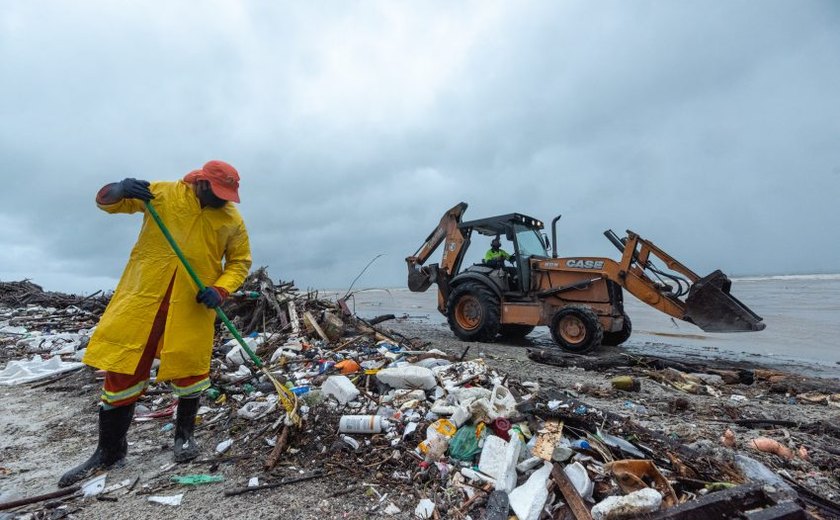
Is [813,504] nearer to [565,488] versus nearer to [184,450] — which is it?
[565,488]

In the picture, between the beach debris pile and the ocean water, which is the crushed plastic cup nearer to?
the beach debris pile

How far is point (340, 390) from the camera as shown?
3.53 metres

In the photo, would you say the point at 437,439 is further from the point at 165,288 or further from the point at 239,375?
the point at 239,375

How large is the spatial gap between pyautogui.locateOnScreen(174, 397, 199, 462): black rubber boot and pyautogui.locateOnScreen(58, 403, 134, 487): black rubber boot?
302mm

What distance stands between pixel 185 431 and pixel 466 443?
6.68 ft

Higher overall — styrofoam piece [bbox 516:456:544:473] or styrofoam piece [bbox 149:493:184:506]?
styrofoam piece [bbox 516:456:544:473]

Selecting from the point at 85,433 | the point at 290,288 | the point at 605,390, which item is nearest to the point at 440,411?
the point at 605,390

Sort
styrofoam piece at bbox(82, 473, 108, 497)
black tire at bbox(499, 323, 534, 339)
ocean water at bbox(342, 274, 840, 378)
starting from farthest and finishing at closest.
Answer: black tire at bbox(499, 323, 534, 339), ocean water at bbox(342, 274, 840, 378), styrofoam piece at bbox(82, 473, 108, 497)

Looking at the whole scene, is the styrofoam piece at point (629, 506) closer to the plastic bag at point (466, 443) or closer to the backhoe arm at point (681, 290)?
the plastic bag at point (466, 443)

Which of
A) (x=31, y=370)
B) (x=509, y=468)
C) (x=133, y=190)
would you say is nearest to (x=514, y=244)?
(x=509, y=468)

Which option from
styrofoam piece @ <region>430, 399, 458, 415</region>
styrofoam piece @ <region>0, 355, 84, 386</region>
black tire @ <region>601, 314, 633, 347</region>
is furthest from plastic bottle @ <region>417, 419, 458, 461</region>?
black tire @ <region>601, 314, 633, 347</region>

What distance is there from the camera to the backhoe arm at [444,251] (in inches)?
367

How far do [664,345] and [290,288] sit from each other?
7.83 m

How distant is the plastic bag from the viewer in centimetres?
272
